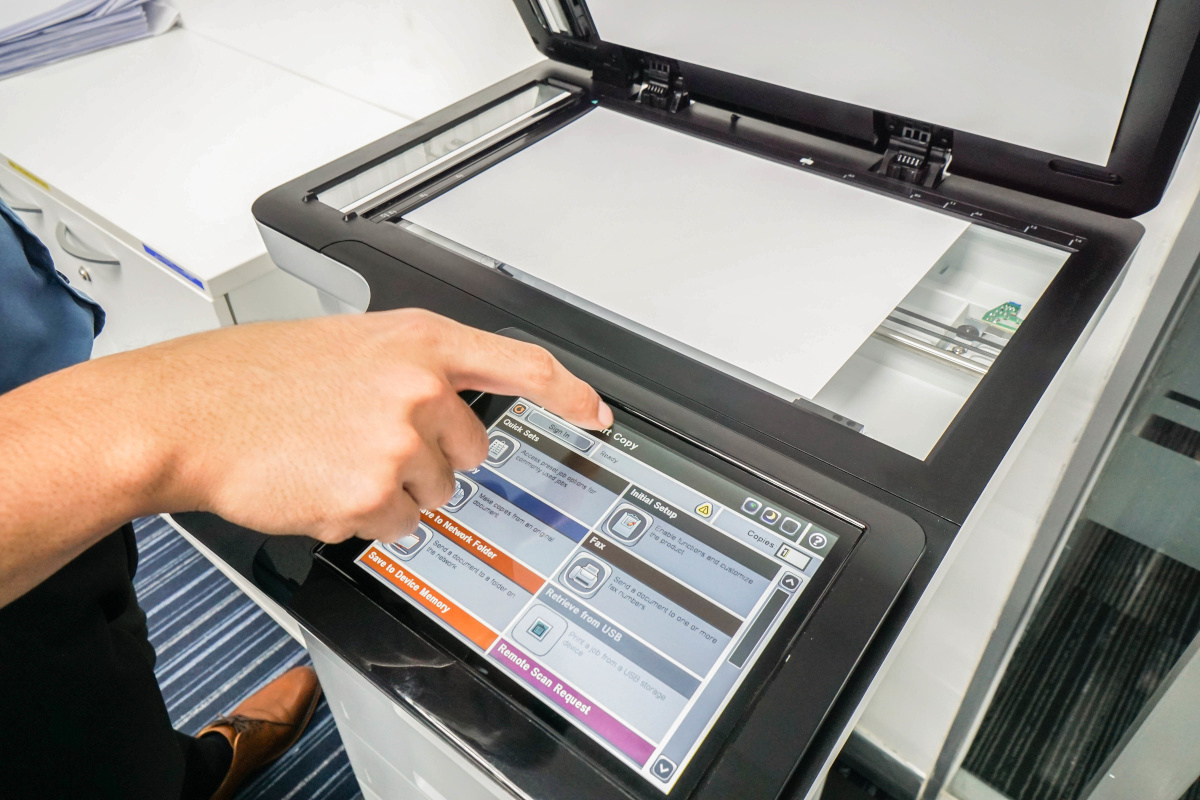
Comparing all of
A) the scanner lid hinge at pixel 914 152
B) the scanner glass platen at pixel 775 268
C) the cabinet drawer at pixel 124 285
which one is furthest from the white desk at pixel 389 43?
the scanner lid hinge at pixel 914 152

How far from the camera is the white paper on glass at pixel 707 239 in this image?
531mm

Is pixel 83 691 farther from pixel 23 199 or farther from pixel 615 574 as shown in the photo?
pixel 23 199

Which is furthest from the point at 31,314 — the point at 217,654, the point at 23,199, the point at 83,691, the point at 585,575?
the point at 217,654

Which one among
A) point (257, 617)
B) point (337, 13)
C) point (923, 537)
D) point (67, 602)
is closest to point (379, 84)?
point (337, 13)

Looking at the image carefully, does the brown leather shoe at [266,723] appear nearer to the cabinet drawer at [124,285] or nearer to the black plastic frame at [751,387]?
the cabinet drawer at [124,285]

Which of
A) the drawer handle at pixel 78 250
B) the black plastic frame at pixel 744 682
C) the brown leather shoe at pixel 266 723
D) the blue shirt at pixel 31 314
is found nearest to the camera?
the black plastic frame at pixel 744 682

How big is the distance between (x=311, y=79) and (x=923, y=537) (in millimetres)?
1276

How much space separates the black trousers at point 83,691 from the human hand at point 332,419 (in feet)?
1.24

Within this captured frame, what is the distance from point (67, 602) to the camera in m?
0.72

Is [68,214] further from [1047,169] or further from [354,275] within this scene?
[1047,169]

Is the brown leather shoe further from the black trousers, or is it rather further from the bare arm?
the bare arm

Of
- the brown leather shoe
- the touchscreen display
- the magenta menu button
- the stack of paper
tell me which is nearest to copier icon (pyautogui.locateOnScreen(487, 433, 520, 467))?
the touchscreen display

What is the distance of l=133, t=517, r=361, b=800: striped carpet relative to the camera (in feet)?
4.10

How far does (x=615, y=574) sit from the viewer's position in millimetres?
447
